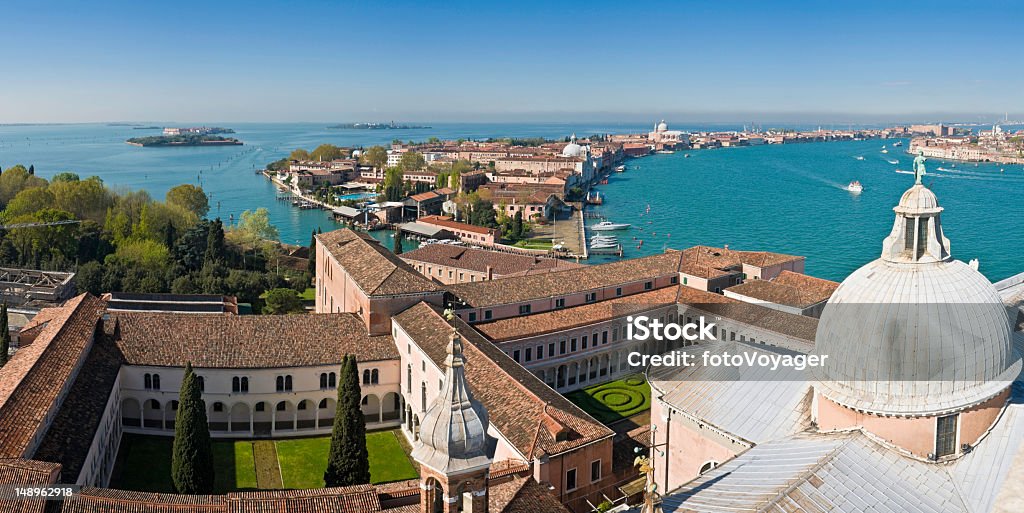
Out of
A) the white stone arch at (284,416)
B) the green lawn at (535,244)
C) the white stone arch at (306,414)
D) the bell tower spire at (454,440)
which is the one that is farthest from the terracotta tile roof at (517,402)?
the green lawn at (535,244)

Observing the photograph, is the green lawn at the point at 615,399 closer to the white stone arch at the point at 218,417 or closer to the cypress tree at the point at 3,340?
the white stone arch at the point at 218,417

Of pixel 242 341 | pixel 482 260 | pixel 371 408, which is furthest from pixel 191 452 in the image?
pixel 482 260

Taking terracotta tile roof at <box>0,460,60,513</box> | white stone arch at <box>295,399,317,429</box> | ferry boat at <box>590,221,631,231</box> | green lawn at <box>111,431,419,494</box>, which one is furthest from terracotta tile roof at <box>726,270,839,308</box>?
ferry boat at <box>590,221,631,231</box>

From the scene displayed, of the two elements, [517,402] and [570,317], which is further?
[570,317]

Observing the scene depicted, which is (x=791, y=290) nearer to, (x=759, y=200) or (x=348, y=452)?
(x=348, y=452)

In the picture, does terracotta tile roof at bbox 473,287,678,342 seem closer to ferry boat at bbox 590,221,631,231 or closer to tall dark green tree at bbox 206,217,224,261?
tall dark green tree at bbox 206,217,224,261

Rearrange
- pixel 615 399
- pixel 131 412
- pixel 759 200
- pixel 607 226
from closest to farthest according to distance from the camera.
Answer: pixel 131 412, pixel 615 399, pixel 607 226, pixel 759 200

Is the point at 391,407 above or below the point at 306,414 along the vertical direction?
above

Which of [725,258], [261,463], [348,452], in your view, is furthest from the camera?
[725,258]
